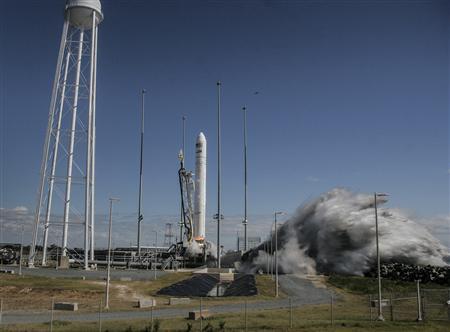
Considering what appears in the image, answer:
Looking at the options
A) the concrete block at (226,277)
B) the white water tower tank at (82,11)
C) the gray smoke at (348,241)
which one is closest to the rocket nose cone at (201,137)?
the gray smoke at (348,241)

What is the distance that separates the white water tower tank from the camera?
70.4m

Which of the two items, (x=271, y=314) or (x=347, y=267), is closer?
(x=271, y=314)

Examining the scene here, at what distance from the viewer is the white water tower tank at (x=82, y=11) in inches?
2771

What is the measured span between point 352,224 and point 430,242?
14.1m

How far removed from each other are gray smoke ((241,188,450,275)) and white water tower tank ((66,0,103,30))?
43.2 m

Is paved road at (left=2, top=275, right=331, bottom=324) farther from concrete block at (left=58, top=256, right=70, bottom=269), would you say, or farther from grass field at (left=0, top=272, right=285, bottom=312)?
concrete block at (left=58, top=256, right=70, bottom=269)

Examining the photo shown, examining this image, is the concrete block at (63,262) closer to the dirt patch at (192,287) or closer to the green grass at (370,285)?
the dirt patch at (192,287)

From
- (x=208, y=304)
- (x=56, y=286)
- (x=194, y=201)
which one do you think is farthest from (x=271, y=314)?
(x=194, y=201)

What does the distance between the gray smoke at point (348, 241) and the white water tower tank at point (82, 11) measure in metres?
43.2

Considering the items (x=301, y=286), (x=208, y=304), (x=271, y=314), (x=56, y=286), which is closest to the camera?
(x=271, y=314)

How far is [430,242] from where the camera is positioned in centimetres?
8462

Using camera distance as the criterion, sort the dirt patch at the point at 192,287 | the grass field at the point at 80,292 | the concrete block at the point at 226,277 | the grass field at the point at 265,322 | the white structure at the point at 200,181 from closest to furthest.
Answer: the grass field at the point at 265,322, the grass field at the point at 80,292, the dirt patch at the point at 192,287, the concrete block at the point at 226,277, the white structure at the point at 200,181

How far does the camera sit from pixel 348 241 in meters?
81.8

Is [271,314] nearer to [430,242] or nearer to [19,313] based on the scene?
[19,313]
